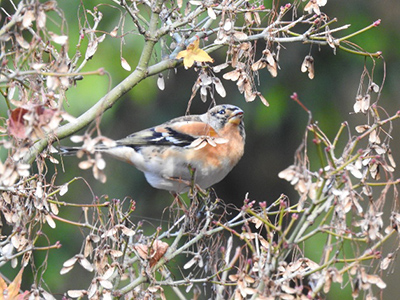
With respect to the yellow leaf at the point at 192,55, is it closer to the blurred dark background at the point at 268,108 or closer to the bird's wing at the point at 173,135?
the bird's wing at the point at 173,135

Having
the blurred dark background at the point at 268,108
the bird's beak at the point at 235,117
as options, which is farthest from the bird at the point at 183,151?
the blurred dark background at the point at 268,108

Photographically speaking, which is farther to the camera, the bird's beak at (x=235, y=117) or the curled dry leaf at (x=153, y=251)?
the bird's beak at (x=235, y=117)

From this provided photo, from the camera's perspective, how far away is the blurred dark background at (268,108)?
4.31 m

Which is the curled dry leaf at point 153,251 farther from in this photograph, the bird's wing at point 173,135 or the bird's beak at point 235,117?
the bird's beak at point 235,117

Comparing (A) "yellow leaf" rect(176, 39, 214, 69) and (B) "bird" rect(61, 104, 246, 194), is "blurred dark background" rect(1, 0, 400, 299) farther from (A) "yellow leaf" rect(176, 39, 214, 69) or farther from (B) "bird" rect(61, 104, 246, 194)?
(A) "yellow leaf" rect(176, 39, 214, 69)

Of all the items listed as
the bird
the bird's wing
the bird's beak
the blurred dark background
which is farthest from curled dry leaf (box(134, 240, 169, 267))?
the blurred dark background

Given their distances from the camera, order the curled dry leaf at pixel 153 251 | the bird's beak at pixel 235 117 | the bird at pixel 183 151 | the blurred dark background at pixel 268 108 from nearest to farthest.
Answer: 1. the curled dry leaf at pixel 153 251
2. the bird at pixel 183 151
3. the bird's beak at pixel 235 117
4. the blurred dark background at pixel 268 108

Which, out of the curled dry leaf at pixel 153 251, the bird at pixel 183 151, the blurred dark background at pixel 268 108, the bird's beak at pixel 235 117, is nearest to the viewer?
the curled dry leaf at pixel 153 251

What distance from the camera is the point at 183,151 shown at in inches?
111

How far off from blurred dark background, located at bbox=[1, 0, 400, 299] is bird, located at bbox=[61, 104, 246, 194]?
3.63ft

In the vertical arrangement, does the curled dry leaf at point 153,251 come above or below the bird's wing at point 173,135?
below

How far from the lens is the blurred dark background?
431 centimetres

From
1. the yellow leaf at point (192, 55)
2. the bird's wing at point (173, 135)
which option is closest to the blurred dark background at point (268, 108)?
the bird's wing at point (173, 135)

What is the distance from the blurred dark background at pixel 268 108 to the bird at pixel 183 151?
1.11m
